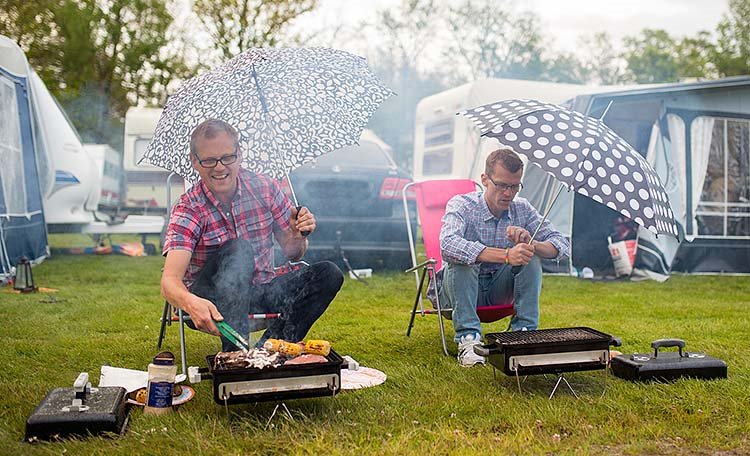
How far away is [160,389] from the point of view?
2402 millimetres

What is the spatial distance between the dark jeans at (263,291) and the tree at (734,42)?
2490cm

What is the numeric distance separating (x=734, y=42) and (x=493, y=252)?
2593 centimetres

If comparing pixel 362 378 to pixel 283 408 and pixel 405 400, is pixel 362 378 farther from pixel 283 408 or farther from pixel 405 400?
pixel 283 408

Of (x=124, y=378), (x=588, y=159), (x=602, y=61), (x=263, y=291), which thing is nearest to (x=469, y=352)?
(x=263, y=291)

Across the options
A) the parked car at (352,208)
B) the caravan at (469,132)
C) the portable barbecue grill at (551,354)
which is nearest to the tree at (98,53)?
the caravan at (469,132)

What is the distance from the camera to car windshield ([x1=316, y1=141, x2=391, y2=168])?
20.9 feet

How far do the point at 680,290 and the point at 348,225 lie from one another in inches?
114

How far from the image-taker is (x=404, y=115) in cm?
2138

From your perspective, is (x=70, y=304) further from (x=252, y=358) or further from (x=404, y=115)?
(x=404, y=115)

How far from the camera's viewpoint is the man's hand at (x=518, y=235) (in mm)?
3152

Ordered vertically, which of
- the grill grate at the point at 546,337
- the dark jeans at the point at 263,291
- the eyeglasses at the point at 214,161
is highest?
the eyeglasses at the point at 214,161

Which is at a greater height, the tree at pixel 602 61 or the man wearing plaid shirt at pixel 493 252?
the tree at pixel 602 61

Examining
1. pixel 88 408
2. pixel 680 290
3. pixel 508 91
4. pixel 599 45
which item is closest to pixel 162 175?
pixel 508 91

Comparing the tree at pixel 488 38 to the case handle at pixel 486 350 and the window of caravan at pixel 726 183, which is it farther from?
the case handle at pixel 486 350
